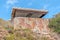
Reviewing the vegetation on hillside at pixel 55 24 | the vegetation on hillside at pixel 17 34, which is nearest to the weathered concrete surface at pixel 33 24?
the vegetation on hillside at pixel 55 24

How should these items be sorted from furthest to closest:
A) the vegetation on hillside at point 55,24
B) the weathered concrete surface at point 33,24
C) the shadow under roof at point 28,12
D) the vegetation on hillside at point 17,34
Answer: the shadow under roof at point 28,12 → the vegetation on hillside at point 55,24 → the weathered concrete surface at point 33,24 → the vegetation on hillside at point 17,34

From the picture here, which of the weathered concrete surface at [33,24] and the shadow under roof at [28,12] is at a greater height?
the shadow under roof at [28,12]

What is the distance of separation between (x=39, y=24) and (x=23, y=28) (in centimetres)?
162

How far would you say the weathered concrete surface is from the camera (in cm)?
1762

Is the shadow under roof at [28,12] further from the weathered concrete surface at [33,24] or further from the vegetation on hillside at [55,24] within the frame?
the vegetation on hillside at [55,24]

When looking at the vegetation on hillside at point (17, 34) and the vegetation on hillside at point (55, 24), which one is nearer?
the vegetation on hillside at point (17, 34)

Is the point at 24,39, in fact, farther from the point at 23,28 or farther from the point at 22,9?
the point at 22,9

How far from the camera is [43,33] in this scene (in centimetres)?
1738

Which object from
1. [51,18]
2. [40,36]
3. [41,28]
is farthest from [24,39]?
[51,18]

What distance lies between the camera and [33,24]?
58.9 feet

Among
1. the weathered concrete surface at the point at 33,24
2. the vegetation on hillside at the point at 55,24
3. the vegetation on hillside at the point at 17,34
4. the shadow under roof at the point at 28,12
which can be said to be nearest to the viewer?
the vegetation on hillside at the point at 17,34

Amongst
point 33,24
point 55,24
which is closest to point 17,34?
point 33,24

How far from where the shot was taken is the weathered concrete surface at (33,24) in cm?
1762

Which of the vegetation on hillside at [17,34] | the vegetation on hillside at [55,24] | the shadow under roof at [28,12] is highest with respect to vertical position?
the shadow under roof at [28,12]
